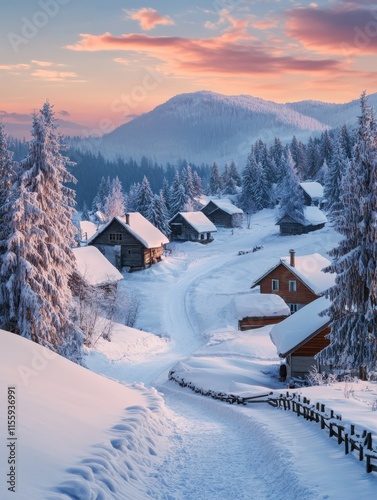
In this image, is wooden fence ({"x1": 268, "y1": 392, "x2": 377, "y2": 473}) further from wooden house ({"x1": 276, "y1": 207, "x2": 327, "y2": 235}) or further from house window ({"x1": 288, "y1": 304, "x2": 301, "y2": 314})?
wooden house ({"x1": 276, "y1": 207, "x2": 327, "y2": 235})

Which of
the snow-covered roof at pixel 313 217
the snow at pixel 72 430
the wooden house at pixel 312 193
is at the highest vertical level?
the wooden house at pixel 312 193

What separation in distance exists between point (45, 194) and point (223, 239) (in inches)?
2783

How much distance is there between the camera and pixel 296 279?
5025cm

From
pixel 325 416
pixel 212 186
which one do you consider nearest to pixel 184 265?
pixel 325 416

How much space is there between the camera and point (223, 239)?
97.8 meters

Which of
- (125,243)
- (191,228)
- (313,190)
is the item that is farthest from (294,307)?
(313,190)

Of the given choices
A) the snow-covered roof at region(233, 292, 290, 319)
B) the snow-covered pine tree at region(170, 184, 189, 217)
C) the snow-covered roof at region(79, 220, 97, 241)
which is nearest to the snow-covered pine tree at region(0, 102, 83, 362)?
the snow-covered roof at region(233, 292, 290, 319)

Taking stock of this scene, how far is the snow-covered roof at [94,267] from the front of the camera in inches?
1937

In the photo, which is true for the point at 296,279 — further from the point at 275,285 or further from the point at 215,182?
the point at 215,182

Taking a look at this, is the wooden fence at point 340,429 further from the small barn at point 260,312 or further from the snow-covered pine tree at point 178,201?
the snow-covered pine tree at point 178,201

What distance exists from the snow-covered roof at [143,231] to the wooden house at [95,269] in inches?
598

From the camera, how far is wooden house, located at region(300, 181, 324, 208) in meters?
107

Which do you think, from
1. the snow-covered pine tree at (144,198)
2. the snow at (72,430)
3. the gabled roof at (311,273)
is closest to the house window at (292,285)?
the gabled roof at (311,273)

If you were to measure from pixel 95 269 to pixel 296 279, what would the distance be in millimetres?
19222
